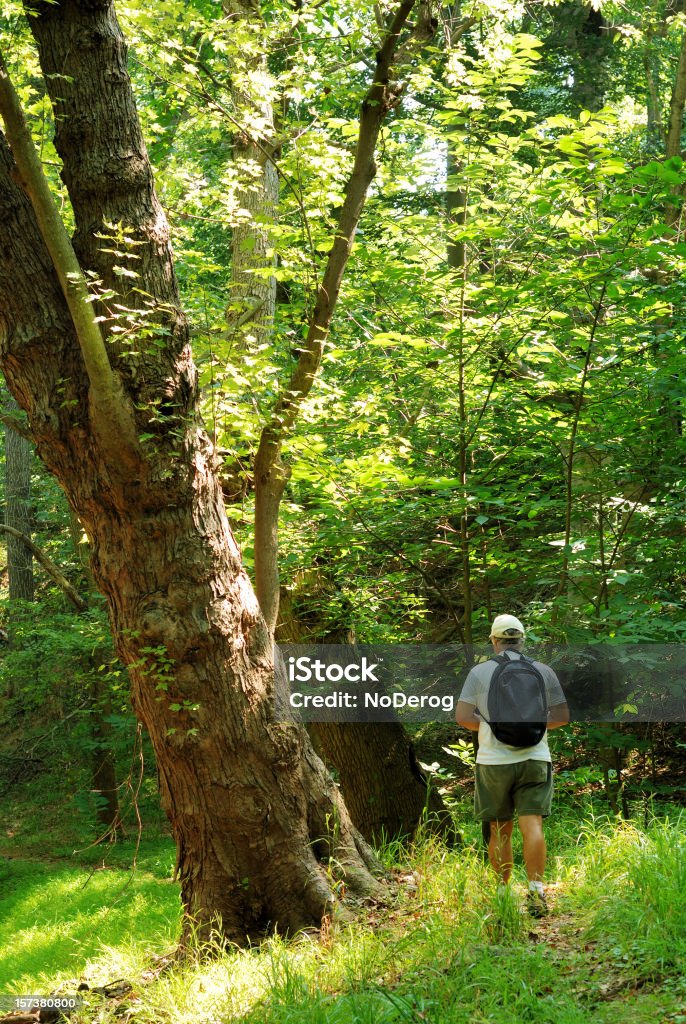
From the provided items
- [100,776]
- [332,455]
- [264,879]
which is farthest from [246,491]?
[100,776]

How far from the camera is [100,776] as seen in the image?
13180 mm

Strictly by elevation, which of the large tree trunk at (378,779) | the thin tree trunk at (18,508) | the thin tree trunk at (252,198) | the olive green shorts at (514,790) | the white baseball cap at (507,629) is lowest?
the large tree trunk at (378,779)

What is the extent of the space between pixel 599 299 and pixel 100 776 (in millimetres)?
10828

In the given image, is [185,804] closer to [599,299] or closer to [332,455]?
Answer: [332,455]

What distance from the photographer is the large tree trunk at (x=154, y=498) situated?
4191 millimetres

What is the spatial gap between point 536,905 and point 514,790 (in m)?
0.59

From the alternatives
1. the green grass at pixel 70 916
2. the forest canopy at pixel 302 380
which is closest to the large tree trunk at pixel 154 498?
the forest canopy at pixel 302 380

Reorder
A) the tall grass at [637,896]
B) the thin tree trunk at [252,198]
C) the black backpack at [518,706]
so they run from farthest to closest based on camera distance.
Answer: the thin tree trunk at [252,198] → the black backpack at [518,706] → the tall grass at [637,896]

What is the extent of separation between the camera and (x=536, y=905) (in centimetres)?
398

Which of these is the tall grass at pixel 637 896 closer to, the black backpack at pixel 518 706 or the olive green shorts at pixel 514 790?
the olive green shorts at pixel 514 790

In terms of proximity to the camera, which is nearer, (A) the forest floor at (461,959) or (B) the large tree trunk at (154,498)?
(A) the forest floor at (461,959)

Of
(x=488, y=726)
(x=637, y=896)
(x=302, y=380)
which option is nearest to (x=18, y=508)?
(x=302, y=380)

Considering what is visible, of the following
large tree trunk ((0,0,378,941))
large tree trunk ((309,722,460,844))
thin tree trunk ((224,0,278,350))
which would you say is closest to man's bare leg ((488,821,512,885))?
large tree trunk ((0,0,378,941))

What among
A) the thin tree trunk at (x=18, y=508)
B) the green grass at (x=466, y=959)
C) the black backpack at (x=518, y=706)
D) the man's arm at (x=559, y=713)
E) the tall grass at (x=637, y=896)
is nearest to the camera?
the green grass at (x=466, y=959)
